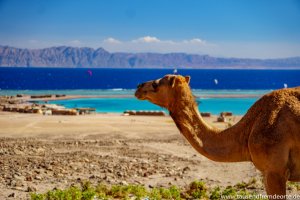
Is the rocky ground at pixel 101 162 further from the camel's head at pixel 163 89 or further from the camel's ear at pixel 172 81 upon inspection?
the camel's ear at pixel 172 81

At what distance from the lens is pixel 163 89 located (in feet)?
21.6

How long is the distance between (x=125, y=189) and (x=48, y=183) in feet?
8.43

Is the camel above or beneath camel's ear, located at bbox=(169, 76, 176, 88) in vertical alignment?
beneath

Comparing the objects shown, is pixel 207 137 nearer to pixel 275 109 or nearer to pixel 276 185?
pixel 275 109

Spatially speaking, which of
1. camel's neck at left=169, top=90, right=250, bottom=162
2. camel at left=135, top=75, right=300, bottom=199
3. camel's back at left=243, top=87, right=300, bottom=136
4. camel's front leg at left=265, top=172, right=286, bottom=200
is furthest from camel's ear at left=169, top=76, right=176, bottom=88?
camel's front leg at left=265, top=172, right=286, bottom=200

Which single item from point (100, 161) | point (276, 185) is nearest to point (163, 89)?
point (276, 185)

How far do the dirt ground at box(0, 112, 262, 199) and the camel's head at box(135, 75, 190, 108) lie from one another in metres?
5.42

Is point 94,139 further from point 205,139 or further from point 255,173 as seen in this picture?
point 205,139

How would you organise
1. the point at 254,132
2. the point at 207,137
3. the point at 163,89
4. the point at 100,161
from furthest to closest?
the point at 100,161 < the point at 163,89 < the point at 207,137 < the point at 254,132

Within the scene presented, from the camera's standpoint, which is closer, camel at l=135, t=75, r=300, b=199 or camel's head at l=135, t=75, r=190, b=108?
camel at l=135, t=75, r=300, b=199

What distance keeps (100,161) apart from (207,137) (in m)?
10.1

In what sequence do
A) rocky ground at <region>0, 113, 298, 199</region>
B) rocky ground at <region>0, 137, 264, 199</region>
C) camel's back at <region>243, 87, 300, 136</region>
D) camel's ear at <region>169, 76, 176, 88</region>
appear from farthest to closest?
rocky ground at <region>0, 113, 298, 199</region> < rocky ground at <region>0, 137, 264, 199</region> < camel's ear at <region>169, 76, 176, 88</region> < camel's back at <region>243, 87, 300, 136</region>

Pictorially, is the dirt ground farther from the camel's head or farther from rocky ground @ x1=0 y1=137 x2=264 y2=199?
the camel's head

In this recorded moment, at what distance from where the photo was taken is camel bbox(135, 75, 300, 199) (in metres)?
5.94
